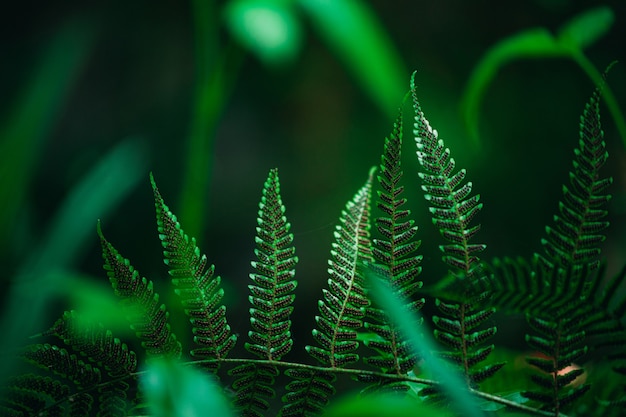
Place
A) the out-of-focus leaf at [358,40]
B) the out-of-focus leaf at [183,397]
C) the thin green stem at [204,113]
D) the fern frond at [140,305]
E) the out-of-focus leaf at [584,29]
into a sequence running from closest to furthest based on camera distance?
the out-of-focus leaf at [183,397] < the fern frond at [140,305] < the out-of-focus leaf at [358,40] < the out-of-focus leaf at [584,29] < the thin green stem at [204,113]

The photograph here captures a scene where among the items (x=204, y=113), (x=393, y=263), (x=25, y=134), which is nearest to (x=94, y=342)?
(x=393, y=263)

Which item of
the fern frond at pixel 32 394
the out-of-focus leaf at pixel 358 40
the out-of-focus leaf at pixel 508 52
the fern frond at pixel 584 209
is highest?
the out-of-focus leaf at pixel 508 52

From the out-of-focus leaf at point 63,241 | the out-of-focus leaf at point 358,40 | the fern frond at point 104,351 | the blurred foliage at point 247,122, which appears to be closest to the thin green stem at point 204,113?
the blurred foliage at point 247,122

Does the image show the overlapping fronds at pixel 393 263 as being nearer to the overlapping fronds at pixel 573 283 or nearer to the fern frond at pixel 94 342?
the overlapping fronds at pixel 573 283

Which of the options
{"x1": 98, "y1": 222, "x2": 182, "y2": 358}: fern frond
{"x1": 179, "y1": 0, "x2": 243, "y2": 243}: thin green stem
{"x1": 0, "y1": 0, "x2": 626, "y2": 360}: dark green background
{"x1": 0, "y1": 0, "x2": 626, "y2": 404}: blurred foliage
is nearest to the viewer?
{"x1": 98, "y1": 222, "x2": 182, "y2": 358}: fern frond

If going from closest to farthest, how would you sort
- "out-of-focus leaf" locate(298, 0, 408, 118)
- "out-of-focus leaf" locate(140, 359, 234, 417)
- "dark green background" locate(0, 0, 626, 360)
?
"out-of-focus leaf" locate(140, 359, 234, 417) → "out-of-focus leaf" locate(298, 0, 408, 118) → "dark green background" locate(0, 0, 626, 360)

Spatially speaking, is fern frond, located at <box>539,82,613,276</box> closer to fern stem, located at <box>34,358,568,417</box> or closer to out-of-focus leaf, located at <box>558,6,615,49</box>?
fern stem, located at <box>34,358,568,417</box>

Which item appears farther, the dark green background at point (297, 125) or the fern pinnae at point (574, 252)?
the dark green background at point (297, 125)

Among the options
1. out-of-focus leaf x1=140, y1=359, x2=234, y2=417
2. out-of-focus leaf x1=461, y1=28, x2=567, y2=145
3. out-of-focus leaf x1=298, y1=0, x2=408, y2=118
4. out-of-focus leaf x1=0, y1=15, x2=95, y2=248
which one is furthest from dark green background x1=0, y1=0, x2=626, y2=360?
out-of-focus leaf x1=140, y1=359, x2=234, y2=417
